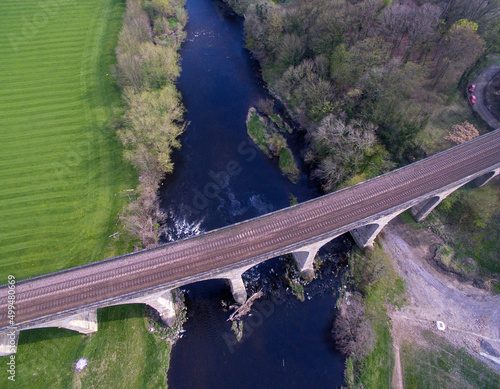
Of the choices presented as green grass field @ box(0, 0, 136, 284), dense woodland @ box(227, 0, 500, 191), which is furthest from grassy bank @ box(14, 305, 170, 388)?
dense woodland @ box(227, 0, 500, 191)

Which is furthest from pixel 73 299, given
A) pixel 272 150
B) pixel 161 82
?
pixel 161 82

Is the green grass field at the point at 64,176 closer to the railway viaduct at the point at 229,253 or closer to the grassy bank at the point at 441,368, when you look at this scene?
the railway viaduct at the point at 229,253

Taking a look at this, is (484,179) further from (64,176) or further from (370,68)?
(64,176)

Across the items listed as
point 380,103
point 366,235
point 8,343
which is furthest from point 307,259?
point 8,343

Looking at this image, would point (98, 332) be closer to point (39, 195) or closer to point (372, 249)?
point (39, 195)

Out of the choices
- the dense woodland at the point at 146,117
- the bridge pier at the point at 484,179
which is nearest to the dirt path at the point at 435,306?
the bridge pier at the point at 484,179

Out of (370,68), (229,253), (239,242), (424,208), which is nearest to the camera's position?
(229,253)
